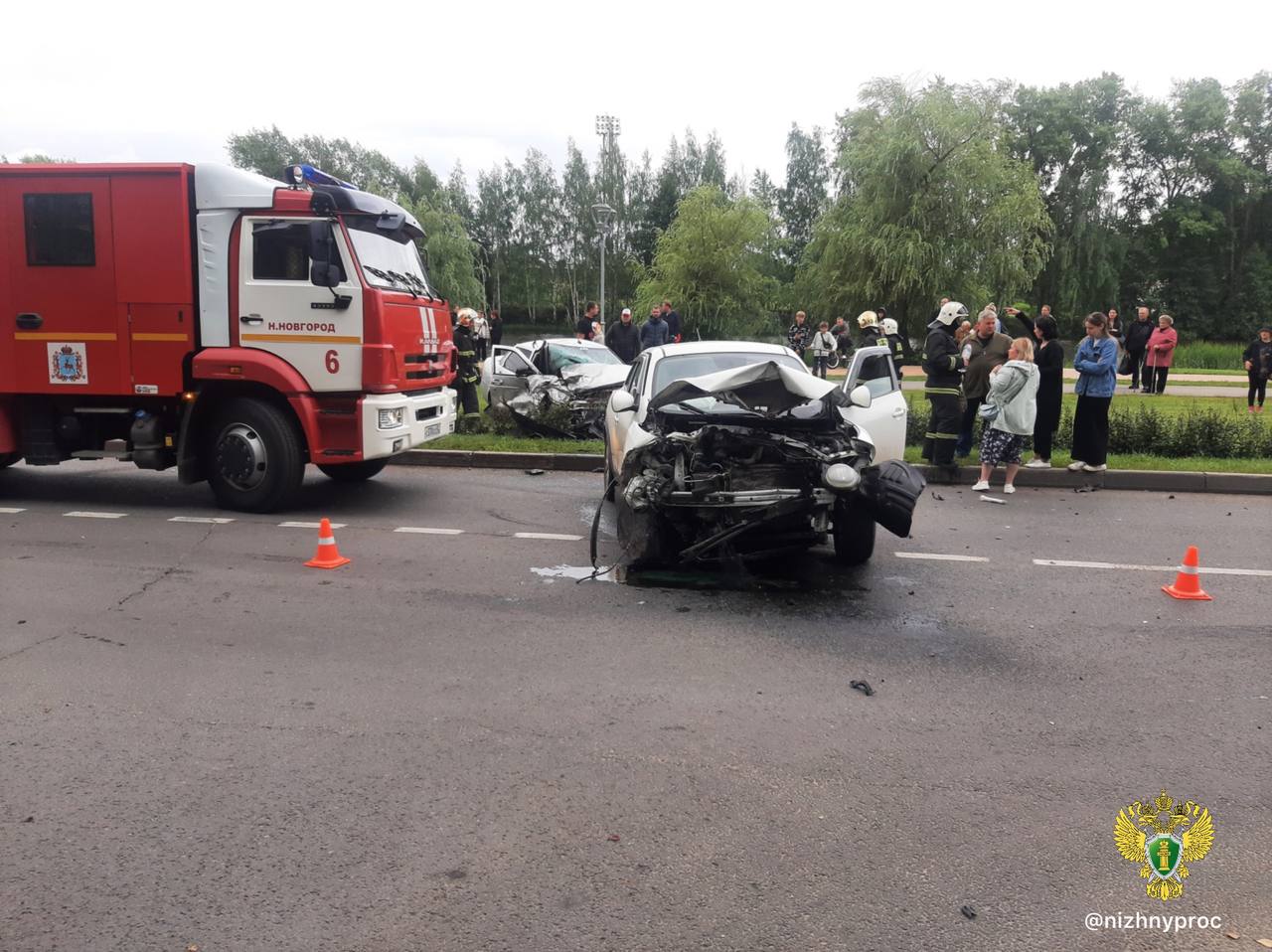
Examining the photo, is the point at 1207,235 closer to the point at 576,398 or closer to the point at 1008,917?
the point at 576,398

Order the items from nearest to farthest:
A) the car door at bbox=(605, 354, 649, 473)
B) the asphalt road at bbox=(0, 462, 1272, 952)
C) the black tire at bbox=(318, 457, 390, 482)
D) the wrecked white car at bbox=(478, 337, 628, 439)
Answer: the asphalt road at bbox=(0, 462, 1272, 952) → the car door at bbox=(605, 354, 649, 473) → the black tire at bbox=(318, 457, 390, 482) → the wrecked white car at bbox=(478, 337, 628, 439)

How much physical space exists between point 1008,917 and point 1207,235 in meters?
67.5

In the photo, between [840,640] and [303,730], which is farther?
[840,640]

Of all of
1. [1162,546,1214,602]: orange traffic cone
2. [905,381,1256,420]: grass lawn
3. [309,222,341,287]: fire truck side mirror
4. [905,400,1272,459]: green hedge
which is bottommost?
[1162,546,1214,602]: orange traffic cone

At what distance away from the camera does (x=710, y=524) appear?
635 centimetres

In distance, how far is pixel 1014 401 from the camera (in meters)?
9.93

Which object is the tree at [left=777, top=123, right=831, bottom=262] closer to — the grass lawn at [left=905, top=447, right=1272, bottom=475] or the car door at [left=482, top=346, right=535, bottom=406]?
the car door at [left=482, top=346, right=535, bottom=406]

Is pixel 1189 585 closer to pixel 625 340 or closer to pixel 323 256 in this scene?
pixel 323 256

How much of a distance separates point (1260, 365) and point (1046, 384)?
837 centimetres

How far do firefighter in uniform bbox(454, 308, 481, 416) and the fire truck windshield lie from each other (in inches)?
217

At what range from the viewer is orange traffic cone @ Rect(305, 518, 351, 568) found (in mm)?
6922

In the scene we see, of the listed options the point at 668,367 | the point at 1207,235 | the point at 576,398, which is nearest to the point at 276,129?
the point at 1207,235

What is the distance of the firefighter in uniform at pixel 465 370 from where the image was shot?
1535 cm

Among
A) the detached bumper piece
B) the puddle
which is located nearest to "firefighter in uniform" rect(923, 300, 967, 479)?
the detached bumper piece
